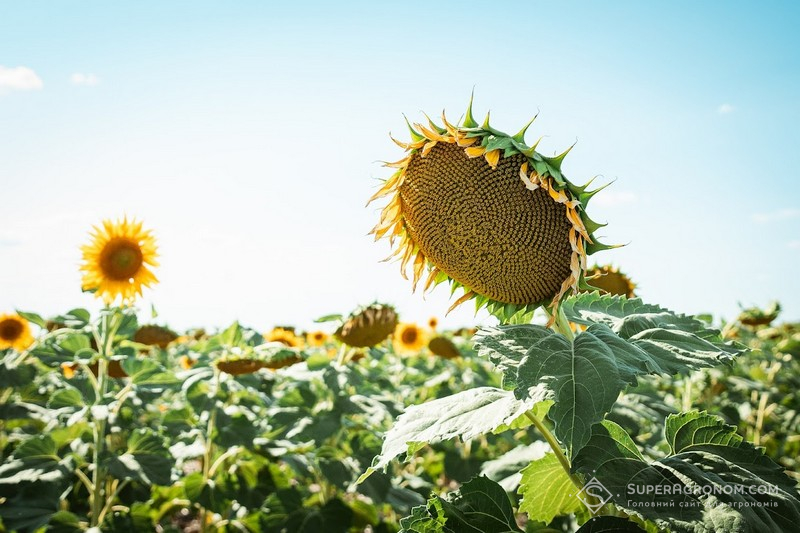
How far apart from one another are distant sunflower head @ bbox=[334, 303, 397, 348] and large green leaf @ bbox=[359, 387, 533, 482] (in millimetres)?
2064

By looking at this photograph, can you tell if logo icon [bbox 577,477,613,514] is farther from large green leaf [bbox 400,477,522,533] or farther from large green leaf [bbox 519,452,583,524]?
large green leaf [bbox 400,477,522,533]

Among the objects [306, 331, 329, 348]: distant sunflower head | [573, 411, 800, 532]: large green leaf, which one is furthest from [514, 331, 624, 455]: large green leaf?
[306, 331, 329, 348]: distant sunflower head

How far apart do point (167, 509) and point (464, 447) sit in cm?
246

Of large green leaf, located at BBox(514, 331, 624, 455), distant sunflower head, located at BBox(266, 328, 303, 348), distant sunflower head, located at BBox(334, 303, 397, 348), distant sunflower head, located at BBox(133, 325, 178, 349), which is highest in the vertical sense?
distant sunflower head, located at BBox(133, 325, 178, 349)

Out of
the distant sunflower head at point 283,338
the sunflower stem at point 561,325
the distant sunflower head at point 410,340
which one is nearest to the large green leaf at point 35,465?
the distant sunflower head at point 283,338

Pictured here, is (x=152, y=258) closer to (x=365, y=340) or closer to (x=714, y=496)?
(x=365, y=340)

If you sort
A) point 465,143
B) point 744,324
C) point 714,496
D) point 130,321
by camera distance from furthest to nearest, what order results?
1. point 744,324
2. point 130,321
3. point 465,143
4. point 714,496

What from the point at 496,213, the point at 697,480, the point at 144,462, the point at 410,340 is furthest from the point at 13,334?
the point at 697,480

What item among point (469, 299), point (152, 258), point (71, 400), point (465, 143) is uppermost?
point (152, 258)

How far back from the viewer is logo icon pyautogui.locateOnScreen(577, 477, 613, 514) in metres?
1.64

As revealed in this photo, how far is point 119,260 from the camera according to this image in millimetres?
4715

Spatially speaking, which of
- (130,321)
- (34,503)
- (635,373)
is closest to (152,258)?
(130,321)

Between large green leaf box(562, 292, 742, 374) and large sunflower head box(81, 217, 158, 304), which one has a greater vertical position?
large sunflower head box(81, 217, 158, 304)

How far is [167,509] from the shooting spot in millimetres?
4539
